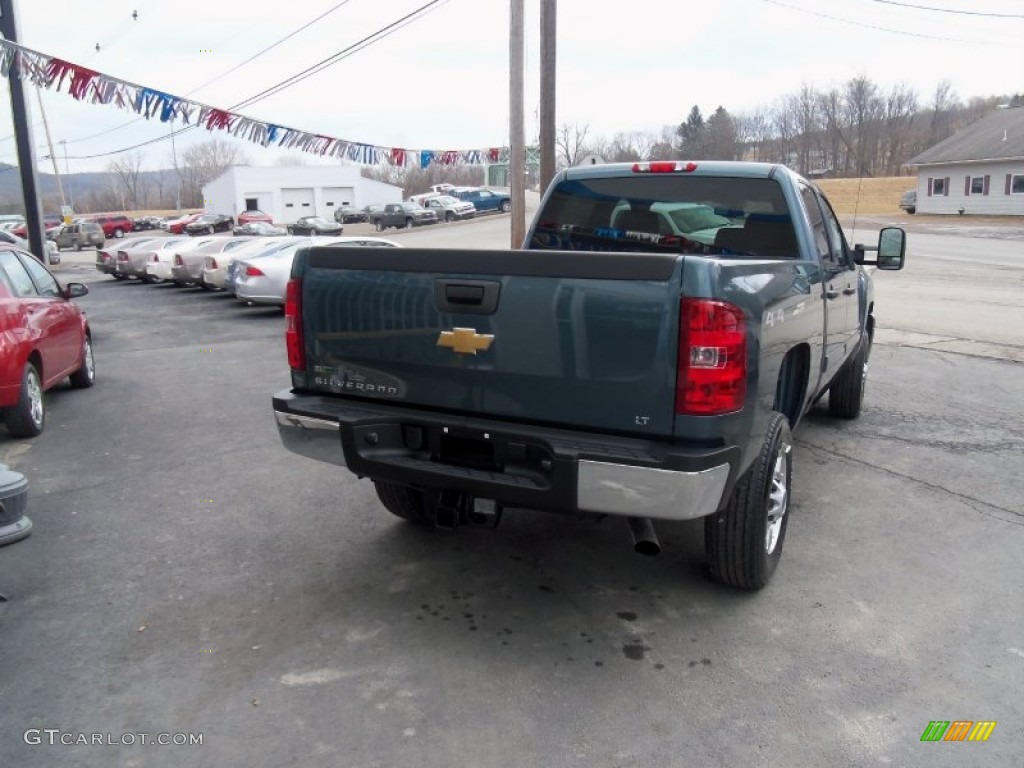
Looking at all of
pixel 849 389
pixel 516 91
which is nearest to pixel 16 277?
pixel 849 389

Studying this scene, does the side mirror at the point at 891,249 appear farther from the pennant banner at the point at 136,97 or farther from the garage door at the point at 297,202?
the garage door at the point at 297,202

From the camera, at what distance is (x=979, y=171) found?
1847 inches

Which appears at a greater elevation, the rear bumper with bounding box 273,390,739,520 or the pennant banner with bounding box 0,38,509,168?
the pennant banner with bounding box 0,38,509,168

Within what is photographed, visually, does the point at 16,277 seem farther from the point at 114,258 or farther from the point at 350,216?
the point at 350,216

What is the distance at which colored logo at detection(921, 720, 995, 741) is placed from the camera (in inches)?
112

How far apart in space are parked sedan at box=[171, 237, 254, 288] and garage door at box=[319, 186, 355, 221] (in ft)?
198

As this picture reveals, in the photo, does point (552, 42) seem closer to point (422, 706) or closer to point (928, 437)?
point (928, 437)

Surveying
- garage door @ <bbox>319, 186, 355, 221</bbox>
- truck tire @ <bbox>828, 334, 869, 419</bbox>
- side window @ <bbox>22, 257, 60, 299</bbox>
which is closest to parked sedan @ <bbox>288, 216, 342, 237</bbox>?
garage door @ <bbox>319, 186, 355, 221</bbox>

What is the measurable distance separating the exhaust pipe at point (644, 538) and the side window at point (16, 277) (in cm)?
598

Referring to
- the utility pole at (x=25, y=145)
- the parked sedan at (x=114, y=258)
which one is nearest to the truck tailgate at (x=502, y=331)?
the utility pole at (x=25, y=145)

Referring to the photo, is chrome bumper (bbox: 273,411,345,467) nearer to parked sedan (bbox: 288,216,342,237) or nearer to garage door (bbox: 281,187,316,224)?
parked sedan (bbox: 288,216,342,237)

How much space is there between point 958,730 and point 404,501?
9.25 feet

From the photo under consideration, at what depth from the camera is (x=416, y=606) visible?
12.5ft

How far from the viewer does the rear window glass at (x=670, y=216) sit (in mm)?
4945
